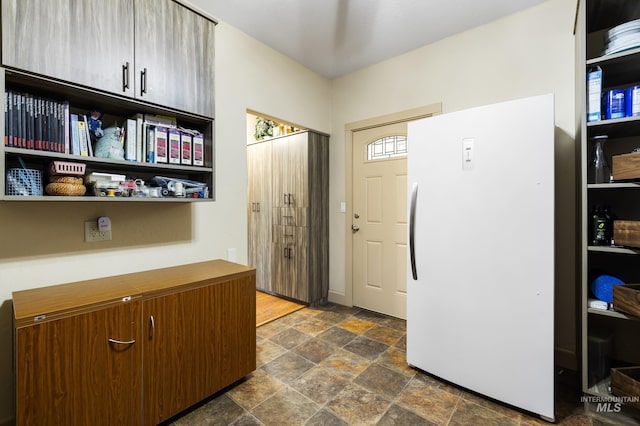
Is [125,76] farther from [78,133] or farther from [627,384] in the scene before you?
[627,384]

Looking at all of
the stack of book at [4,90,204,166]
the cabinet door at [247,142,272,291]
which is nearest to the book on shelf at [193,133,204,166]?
the stack of book at [4,90,204,166]

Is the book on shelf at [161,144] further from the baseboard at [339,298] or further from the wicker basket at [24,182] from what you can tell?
the baseboard at [339,298]

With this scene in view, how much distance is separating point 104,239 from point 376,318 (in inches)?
99.4

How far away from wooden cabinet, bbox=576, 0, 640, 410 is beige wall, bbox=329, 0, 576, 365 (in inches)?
7.5

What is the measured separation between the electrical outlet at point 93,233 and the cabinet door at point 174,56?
82cm

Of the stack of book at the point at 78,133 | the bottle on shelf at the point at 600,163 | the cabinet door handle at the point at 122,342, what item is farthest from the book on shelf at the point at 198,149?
the bottle on shelf at the point at 600,163

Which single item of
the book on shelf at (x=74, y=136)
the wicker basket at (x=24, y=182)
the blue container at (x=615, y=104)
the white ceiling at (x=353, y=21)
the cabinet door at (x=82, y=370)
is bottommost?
the cabinet door at (x=82, y=370)

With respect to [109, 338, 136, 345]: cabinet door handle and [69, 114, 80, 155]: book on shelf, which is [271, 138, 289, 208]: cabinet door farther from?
[109, 338, 136, 345]: cabinet door handle

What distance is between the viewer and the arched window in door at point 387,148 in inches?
118

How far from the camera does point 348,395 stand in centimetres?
183

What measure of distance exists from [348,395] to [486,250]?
125cm

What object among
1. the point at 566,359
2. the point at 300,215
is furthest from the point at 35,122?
the point at 566,359

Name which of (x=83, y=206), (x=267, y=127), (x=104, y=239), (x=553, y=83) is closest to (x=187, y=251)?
(x=104, y=239)

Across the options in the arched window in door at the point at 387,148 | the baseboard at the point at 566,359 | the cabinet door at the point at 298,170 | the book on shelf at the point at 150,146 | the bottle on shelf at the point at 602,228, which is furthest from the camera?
the cabinet door at the point at 298,170
